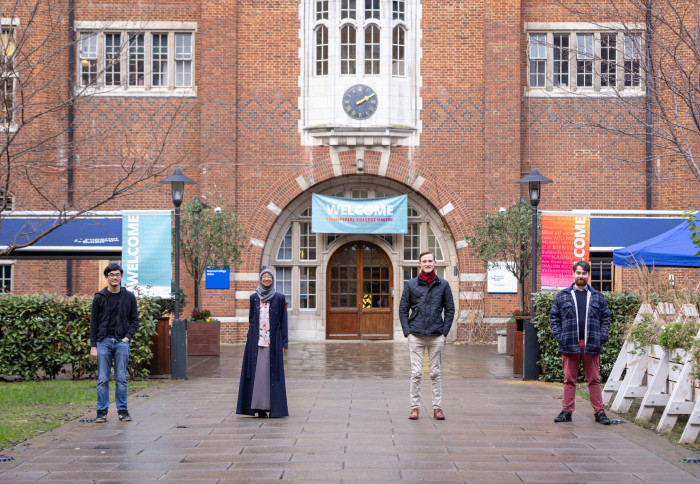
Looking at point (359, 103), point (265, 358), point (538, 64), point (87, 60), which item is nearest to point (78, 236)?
point (87, 60)

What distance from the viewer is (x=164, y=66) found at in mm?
25234

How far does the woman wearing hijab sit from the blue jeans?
52.5 inches

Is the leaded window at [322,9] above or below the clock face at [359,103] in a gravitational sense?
above

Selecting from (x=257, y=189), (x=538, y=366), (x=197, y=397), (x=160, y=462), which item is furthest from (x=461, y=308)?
(x=160, y=462)

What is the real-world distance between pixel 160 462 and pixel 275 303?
3240 millimetres

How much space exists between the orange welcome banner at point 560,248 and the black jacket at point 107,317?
8101 millimetres

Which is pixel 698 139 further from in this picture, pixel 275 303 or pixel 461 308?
pixel 275 303

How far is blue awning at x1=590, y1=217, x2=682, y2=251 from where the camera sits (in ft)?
66.6

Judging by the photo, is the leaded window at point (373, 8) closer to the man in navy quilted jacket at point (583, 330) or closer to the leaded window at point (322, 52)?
the leaded window at point (322, 52)

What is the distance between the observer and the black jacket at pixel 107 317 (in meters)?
10.6

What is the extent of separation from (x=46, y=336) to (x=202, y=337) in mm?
5737

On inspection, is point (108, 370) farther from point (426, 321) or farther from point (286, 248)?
point (286, 248)

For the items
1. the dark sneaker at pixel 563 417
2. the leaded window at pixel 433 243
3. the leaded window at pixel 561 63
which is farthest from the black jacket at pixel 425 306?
the leaded window at pixel 561 63

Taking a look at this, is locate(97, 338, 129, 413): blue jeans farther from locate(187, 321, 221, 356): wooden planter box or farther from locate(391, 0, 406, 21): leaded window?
locate(391, 0, 406, 21): leaded window
